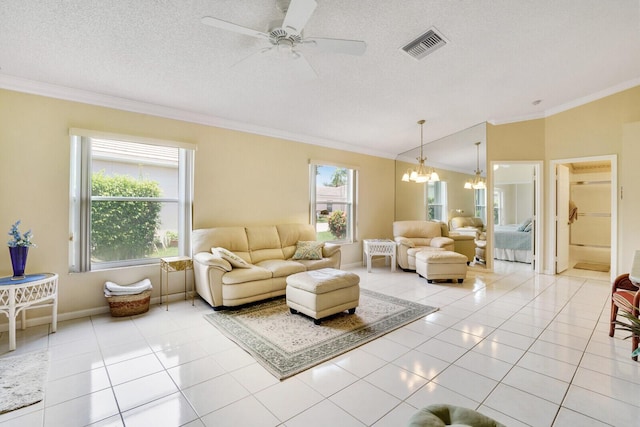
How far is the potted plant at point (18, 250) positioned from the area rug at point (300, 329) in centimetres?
185

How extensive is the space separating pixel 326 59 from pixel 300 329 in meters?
2.93

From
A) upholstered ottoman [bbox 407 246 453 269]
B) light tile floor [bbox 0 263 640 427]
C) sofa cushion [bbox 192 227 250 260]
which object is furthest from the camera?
upholstered ottoman [bbox 407 246 453 269]

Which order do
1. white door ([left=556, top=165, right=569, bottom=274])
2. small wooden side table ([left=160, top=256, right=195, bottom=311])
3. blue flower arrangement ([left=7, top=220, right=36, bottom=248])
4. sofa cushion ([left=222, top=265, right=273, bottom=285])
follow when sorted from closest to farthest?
blue flower arrangement ([left=7, top=220, right=36, bottom=248]) → sofa cushion ([left=222, top=265, right=273, bottom=285]) → small wooden side table ([left=160, top=256, right=195, bottom=311]) → white door ([left=556, top=165, right=569, bottom=274])

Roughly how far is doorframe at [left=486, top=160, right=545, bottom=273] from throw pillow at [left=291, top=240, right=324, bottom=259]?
352 cm

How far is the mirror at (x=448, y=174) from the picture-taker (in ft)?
19.5

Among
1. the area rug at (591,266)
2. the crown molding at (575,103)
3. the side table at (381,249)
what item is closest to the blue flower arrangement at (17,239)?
the side table at (381,249)

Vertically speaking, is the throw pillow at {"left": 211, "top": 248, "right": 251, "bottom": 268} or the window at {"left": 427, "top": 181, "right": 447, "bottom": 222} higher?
the window at {"left": 427, "top": 181, "right": 447, "bottom": 222}

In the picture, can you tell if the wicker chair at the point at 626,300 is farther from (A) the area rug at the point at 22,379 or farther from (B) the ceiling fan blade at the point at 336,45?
(A) the area rug at the point at 22,379

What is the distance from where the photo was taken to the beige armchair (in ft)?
18.6

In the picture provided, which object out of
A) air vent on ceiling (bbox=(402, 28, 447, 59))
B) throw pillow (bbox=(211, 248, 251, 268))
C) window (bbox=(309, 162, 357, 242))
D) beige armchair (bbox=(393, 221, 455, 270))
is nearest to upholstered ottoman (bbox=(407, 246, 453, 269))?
beige armchair (bbox=(393, 221, 455, 270))

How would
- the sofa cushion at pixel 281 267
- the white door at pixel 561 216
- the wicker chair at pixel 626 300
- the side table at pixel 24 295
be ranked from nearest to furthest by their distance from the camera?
1. the wicker chair at pixel 626 300
2. the side table at pixel 24 295
3. the sofa cushion at pixel 281 267
4. the white door at pixel 561 216

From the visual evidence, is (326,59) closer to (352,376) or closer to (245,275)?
(245,275)

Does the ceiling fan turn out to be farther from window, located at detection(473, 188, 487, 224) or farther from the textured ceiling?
window, located at detection(473, 188, 487, 224)

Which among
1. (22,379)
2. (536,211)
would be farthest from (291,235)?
(536,211)
